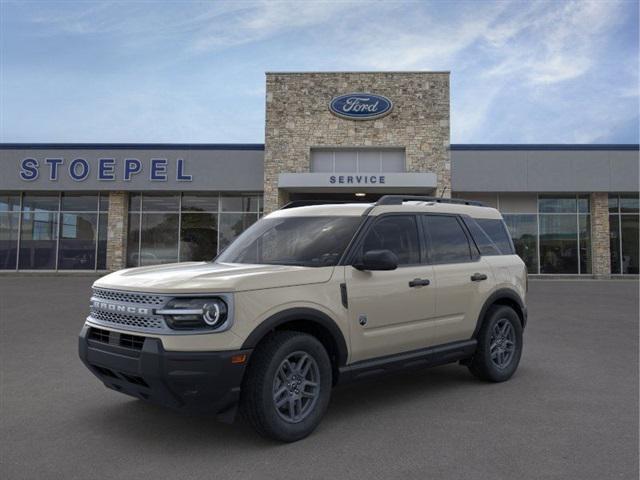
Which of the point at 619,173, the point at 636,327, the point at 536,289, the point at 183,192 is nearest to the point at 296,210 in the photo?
the point at 636,327

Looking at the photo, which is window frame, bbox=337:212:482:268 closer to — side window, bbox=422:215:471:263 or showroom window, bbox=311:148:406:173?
side window, bbox=422:215:471:263

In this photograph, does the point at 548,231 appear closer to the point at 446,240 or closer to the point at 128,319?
the point at 446,240

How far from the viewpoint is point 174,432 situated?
4.32m

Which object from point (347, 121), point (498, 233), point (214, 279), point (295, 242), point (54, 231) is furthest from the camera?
point (54, 231)

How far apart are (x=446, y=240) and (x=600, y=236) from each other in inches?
854

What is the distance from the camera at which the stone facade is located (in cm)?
2331

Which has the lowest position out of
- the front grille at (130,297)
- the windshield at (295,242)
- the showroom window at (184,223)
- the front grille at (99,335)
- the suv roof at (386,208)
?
the front grille at (99,335)

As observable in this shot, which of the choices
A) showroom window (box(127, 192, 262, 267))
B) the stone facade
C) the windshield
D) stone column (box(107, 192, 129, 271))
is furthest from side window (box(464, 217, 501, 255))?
stone column (box(107, 192, 129, 271))

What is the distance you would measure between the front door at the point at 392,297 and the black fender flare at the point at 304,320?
13 centimetres

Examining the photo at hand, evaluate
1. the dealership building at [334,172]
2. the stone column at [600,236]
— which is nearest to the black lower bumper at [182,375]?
the dealership building at [334,172]

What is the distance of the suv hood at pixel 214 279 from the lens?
3811mm

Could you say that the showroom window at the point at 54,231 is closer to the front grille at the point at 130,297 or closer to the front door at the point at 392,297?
the front grille at the point at 130,297

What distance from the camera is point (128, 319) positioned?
13.2 ft

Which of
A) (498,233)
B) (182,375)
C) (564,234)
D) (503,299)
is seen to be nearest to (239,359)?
(182,375)
